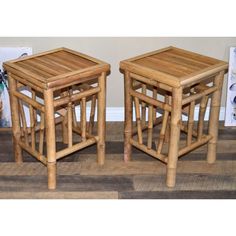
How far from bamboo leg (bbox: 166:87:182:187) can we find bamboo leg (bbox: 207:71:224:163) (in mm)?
287

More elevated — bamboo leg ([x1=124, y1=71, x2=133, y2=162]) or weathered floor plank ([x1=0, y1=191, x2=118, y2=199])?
bamboo leg ([x1=124, y1=71, x2=133, y2=162])

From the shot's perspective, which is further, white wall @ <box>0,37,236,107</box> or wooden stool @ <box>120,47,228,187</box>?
white wall @ <box>0,37,236,107</box>

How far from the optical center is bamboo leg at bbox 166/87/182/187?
1963 millimetres

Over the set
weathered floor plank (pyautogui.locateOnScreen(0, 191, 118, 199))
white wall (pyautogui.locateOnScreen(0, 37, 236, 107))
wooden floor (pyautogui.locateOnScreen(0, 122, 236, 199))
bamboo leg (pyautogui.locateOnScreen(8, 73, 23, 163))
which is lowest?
weathered floor plank (pyautogui.locateOnScreen(0, 191, 118, 199))

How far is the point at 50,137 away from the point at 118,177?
40cm

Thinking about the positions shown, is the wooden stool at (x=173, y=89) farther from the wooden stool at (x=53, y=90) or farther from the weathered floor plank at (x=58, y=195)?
the weathered floor plank at (x=58, y=195)

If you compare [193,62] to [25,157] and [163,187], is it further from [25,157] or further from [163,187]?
[25,157]

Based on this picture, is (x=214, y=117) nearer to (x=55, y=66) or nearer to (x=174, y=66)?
(x=174, y=66)

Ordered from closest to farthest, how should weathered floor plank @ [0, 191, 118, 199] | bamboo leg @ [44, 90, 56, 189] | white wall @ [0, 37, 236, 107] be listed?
bamboo leg @ [44, 90, 56, 189] → weathered floor plank @ [0, 191, 118, 199] → white wall @ [0, 37, 236, 107]

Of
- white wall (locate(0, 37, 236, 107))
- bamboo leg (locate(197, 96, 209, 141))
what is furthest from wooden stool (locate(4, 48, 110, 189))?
bamboo leg (locate(197, 96, 209, 141))

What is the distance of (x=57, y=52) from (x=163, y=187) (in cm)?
82

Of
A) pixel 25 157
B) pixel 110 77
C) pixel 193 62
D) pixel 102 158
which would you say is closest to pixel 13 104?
pixel 25 157

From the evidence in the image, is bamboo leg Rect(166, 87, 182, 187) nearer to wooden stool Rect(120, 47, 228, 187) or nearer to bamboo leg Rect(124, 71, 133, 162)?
wooden stool Rect(120, 47, 228, 187)
